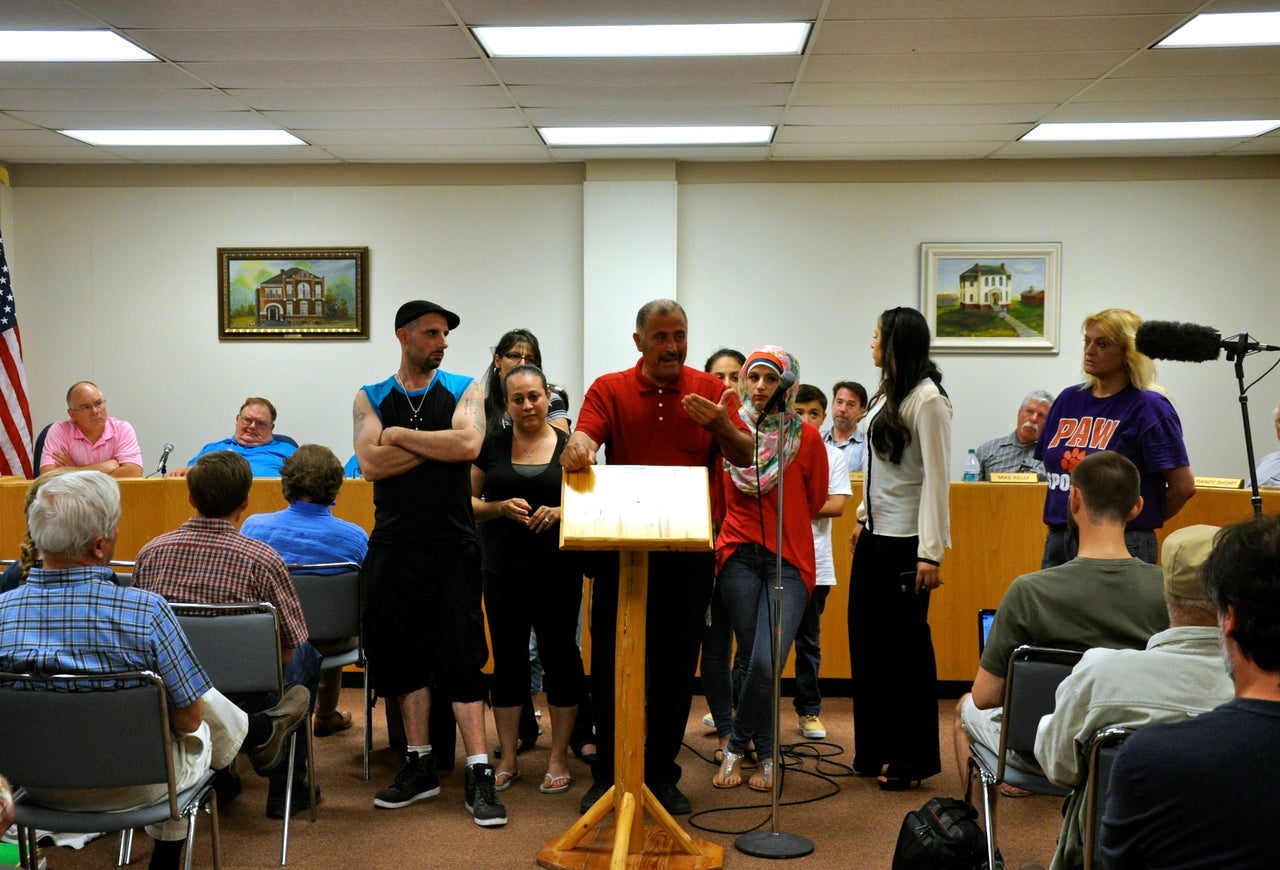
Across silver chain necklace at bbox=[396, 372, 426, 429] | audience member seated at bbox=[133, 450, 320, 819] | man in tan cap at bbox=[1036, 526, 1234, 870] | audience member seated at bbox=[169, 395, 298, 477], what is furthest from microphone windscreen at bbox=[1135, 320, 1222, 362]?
audience member seated at bbox=[169, 395, 298, 477]

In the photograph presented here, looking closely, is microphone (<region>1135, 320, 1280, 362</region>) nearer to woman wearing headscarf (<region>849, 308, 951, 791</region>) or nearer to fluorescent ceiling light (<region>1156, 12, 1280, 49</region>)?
woman wearing headscarf (<region>849, 308, 951, 791</region>)

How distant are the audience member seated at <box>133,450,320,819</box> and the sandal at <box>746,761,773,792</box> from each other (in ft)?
5.72

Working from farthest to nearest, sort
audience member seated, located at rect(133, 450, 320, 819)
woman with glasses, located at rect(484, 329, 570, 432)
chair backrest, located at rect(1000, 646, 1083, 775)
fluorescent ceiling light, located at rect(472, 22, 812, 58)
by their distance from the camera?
fluorescent ceiling light, located at rect(472, 22, 812, 58) → woman with glasses, located at rect(484, 329, 570, 432) → audience member seated, located at rect(133, 450, 320, 819) → chair backrest, located at rect(1000, 646, 1083, 775)

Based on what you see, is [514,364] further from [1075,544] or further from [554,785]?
[1075,544]

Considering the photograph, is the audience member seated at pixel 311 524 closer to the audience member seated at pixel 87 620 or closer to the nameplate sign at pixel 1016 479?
the audience member seated at pixel 87 620

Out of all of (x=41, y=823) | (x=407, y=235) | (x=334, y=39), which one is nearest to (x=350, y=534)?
(x=41, y=823)

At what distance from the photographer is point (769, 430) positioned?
3803mm

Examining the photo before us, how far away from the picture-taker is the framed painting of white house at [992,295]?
7.60 meters

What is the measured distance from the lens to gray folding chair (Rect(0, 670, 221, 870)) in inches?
98.5

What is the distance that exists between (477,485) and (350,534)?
1.64 feet

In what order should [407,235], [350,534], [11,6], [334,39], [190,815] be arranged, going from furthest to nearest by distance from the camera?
[407,235]
[334,39]
[11,6]
[350,534]
[190,815]

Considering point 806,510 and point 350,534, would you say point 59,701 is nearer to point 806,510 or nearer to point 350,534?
point 350,534

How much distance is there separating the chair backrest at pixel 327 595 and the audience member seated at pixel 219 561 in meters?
0.56

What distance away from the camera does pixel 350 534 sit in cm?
423
